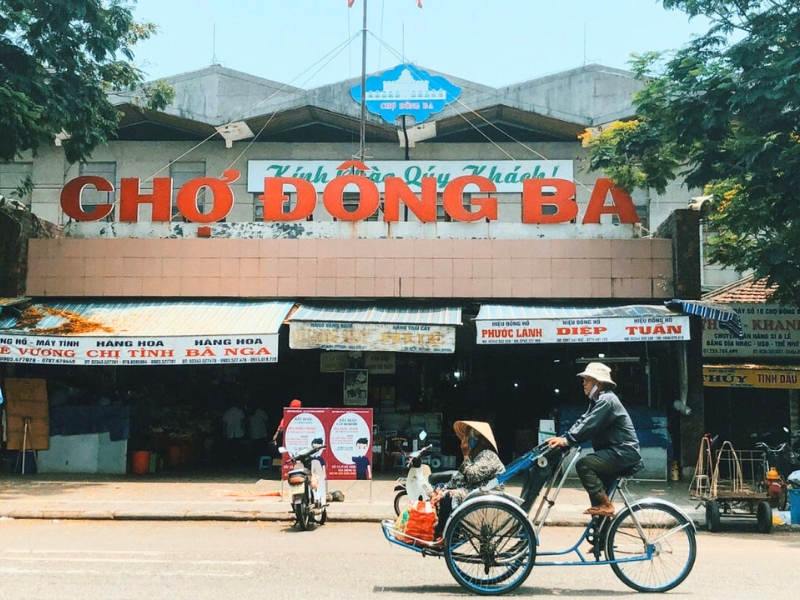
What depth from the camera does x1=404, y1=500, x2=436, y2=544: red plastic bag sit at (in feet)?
22.4

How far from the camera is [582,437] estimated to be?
6609mm

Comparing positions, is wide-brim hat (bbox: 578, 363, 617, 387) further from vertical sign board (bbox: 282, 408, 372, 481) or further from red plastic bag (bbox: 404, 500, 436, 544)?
vertical sign board (bbox: 282, 408, 372, 481)

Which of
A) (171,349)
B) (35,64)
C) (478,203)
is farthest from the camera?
(478,203)

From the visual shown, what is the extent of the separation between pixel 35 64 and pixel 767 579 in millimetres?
15061

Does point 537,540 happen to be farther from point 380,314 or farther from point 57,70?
point 57,70

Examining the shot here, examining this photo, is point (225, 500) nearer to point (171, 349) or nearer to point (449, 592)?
point (171, 349)

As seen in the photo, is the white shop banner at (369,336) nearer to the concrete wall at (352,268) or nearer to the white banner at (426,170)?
the concrete wall at (352,268)

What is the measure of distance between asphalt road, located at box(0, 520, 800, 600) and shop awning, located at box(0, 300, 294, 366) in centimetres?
419

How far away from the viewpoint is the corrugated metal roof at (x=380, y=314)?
14750mm

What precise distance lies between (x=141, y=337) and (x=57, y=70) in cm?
600

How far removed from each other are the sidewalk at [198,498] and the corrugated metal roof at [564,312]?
120 inches

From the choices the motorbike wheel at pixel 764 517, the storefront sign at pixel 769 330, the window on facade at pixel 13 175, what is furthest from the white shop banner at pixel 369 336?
the window on facade at pixel 13 175

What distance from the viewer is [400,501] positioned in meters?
11.5

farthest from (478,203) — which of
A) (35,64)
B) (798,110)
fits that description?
(35,64)
